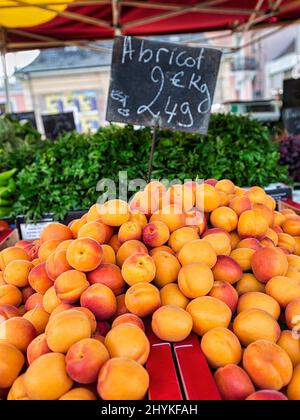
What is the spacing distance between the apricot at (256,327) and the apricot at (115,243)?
43cm

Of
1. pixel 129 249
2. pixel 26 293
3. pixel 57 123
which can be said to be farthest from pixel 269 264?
pixel 57 123

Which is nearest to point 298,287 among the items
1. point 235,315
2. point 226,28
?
point 235,315

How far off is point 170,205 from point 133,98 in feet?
3.21

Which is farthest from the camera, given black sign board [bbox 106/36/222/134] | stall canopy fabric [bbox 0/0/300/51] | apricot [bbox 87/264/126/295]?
stall canopy fabric [bbox 0/0/300/51]

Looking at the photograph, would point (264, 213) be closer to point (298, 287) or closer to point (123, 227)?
point (298, 287)

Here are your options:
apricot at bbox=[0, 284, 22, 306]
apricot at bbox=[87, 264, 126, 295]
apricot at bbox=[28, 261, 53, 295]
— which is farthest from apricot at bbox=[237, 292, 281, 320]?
apricot at bbox=[0, 284, 22, 306]

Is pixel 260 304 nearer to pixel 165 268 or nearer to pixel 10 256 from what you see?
pixel 165 268

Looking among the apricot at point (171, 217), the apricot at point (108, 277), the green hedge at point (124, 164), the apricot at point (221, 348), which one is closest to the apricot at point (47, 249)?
the apricot at point (108, 277)

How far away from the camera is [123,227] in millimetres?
1134

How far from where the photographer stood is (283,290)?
98 cm

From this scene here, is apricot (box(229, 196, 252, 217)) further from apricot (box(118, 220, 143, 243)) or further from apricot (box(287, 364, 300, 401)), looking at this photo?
apricot (box(287, 364, 300, 401))

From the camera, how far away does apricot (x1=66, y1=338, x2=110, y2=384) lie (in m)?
0.74

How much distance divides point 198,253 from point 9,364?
0.53 metres

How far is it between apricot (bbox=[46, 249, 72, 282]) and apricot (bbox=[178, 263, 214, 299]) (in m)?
0.31
